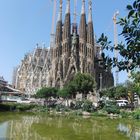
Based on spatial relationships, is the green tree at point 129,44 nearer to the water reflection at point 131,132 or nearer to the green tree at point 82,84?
the water reflection at point 131,132

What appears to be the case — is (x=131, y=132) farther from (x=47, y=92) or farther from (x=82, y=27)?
(x=82, y=27)

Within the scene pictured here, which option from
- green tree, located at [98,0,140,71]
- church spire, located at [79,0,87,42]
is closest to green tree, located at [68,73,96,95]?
church spire, located at [79,0,87,42]

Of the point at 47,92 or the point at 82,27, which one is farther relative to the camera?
the point at 82,27

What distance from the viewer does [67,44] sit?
10338cm

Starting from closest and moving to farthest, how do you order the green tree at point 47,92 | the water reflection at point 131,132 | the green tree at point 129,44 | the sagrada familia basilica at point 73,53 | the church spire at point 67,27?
the green tree at point 129,44 → the water reflection at point 131,132 → the green tree at point 47,92 → the sagrada familia basilica at point 73,53 → the church spire at point 67,27

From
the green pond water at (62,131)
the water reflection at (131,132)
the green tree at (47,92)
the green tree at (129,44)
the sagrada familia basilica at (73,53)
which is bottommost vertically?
the water reflection at (131,132)

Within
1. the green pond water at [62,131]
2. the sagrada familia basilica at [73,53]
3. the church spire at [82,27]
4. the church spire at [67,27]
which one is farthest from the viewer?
the church spire at [67,27]

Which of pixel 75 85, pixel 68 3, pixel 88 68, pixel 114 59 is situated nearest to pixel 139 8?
pixel 114 59

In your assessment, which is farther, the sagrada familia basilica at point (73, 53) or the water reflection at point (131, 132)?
the sagrada familia basilica at point (73, 53)

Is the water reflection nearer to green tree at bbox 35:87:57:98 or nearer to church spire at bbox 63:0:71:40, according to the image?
green tree at bbox 35:87:57:98

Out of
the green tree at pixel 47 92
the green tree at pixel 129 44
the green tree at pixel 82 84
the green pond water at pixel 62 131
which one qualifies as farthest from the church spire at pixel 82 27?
the green tree at pixel 129 44

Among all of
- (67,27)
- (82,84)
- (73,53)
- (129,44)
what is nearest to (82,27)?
(67,27)

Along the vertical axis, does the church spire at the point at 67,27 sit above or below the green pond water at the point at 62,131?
above

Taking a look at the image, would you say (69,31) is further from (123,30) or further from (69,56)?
(123,30)
